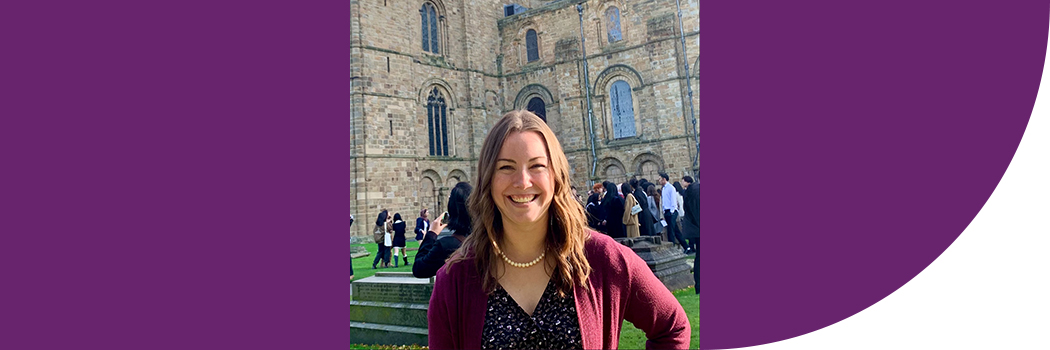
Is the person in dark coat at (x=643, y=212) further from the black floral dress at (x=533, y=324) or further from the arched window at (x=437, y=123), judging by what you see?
the black floral dress at (x=533, y=324)

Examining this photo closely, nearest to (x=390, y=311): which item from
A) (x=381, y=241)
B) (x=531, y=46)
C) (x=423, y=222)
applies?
(x=381, y=241)

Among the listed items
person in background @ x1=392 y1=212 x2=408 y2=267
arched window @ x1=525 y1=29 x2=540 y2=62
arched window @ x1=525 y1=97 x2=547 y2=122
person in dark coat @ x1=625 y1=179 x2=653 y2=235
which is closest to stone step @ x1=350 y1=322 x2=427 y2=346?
person in background @ x1=392 y1=212 x2=408 y2=267

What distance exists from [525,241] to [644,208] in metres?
2.83

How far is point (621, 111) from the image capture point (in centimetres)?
522

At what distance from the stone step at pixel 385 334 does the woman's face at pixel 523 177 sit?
9.73 ft

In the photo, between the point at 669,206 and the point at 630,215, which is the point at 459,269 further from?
the point at 669,206

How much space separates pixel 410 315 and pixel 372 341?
0.38 m

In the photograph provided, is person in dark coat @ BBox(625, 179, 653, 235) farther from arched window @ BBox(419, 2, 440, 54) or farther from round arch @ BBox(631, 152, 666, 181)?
arched window @ BBox(419, 2, 440, 54)

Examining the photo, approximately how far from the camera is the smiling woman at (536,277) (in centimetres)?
173

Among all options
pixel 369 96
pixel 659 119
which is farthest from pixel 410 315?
pixel 659 119

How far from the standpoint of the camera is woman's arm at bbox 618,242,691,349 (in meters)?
1.76

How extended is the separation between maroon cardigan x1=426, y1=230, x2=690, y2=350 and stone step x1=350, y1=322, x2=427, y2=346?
270 cm

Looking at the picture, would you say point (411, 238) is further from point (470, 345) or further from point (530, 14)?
point (470, 345)

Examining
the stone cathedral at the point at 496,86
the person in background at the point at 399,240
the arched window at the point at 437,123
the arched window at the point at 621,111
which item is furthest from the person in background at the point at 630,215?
the person in background at the point at 399,240
